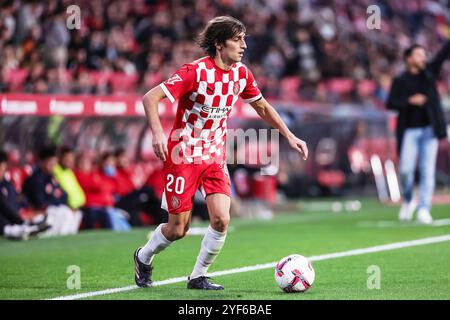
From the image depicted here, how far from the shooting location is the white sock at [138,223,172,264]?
8453 mm

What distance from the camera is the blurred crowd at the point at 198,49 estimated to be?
18.7m

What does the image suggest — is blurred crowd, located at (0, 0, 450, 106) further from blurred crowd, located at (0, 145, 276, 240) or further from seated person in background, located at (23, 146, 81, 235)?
seated person in background, located at (23, 146, 81, 235)

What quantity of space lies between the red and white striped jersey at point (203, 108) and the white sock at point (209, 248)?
24.6 inches

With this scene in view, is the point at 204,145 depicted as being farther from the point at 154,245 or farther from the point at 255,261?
the point at 255,261

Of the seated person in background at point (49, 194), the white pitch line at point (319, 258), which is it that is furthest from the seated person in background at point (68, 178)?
the white pitch line at point (319, 258)

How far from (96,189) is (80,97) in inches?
61.6

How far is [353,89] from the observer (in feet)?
82.9

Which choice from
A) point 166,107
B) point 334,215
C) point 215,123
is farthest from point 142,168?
point 215,123

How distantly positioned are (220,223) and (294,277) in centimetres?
74

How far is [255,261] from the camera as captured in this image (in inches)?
426

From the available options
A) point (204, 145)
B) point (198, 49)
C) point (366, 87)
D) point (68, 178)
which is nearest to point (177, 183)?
point (204, 145)

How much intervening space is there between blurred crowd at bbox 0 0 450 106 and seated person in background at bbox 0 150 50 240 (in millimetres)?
2144

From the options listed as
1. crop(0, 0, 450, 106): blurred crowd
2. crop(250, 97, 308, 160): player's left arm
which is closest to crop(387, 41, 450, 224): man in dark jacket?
crop(0, 0, 450, 106): blurred crowd
